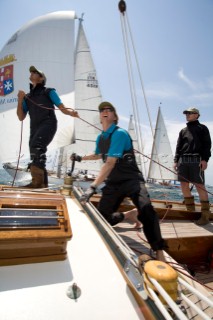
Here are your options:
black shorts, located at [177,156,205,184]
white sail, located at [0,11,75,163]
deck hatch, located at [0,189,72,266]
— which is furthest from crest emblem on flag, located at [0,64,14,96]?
deck hatch, located at [0,189,72,266]

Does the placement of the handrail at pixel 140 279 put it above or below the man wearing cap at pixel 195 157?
below

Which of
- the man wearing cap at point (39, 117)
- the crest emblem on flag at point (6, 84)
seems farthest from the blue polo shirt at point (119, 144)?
the crest emblem on flag at point (6, 84)

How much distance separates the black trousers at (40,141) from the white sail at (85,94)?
18150 millimetres

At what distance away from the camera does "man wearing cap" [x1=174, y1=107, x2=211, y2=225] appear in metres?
3.79

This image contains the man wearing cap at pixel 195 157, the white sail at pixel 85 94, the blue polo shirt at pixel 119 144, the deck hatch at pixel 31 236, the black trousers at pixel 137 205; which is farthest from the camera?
the white sail at pixel 85 94

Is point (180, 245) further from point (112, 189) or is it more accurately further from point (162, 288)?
point (162, 288)

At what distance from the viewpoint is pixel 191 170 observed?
12.9 feet

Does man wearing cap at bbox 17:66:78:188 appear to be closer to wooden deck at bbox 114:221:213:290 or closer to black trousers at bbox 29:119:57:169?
black trousers at bbox 29:119:57:169

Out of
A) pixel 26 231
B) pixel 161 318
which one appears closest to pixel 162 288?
pixel 161 318

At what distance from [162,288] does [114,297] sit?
0.90ft

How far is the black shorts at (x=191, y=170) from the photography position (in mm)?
3832

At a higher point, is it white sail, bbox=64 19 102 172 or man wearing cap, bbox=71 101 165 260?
white sail, bbox=64 19 102 172

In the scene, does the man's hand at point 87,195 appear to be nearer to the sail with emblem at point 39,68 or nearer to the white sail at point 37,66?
the sail with emblem at point 39,68

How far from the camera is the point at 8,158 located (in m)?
10.4
